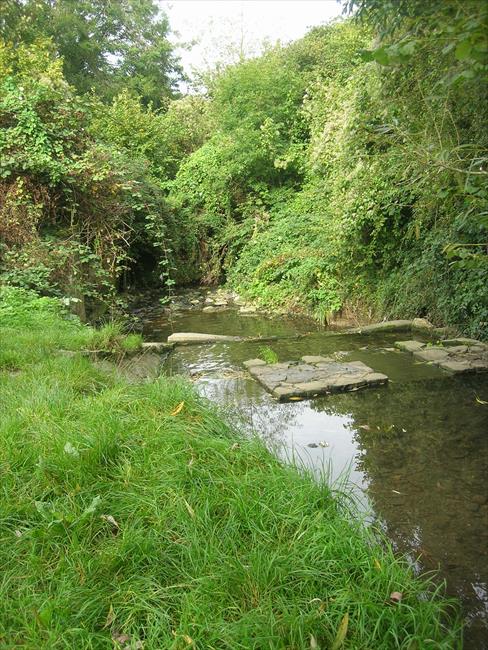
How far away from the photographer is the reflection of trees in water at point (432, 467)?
2.23 metres

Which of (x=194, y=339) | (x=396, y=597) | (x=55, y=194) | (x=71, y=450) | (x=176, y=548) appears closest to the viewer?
(x=396, y=597)

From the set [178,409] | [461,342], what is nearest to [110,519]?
[178,409]

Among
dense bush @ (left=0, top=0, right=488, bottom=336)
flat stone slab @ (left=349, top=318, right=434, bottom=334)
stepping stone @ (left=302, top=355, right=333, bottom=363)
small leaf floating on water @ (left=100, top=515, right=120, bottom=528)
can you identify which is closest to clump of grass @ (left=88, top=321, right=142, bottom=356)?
dense bush @ (left=0, top=0, right=488, bottom=336)

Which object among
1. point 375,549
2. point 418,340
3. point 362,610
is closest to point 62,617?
point 362,610

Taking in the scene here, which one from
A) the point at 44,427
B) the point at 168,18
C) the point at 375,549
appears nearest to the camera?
the point at 375,549

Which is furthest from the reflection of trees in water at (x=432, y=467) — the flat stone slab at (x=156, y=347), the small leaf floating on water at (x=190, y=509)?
the flat stone slab at (x=156, y=347)

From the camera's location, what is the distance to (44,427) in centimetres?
280

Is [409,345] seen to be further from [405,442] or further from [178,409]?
[178,409]

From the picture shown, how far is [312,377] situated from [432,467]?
183cm

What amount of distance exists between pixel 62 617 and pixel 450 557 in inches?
66.4

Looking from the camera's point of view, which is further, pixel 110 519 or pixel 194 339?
pixel 194 339

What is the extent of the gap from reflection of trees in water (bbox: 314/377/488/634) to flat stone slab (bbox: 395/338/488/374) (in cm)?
24

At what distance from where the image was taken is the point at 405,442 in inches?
132

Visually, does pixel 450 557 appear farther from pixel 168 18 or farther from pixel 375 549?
pixel 168 18
